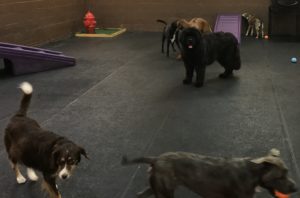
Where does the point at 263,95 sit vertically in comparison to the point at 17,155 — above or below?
below

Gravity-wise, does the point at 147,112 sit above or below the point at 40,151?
below

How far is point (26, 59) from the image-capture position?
20.9 feet

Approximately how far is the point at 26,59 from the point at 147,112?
271 cm

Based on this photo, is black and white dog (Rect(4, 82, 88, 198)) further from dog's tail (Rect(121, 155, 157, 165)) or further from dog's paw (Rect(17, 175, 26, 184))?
dog's tail (Rect(121, 155, 157, 165))

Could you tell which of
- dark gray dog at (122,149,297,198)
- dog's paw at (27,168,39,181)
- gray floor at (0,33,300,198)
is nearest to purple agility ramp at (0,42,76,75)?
gray floor at (0,33,300,198)

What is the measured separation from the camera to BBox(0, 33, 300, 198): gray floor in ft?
10.7

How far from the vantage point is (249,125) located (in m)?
4.20

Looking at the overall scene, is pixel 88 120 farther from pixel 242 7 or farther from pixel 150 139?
pixel 242 7

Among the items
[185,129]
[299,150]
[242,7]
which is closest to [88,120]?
[185,129]

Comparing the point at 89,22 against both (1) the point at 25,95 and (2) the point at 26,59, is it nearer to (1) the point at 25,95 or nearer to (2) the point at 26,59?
(2) the point at 26,59

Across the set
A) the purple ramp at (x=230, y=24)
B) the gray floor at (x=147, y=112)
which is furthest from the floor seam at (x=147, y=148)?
the purple ramp at (x=230, y=24)

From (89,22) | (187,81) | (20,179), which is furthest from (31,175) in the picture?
(89,22)

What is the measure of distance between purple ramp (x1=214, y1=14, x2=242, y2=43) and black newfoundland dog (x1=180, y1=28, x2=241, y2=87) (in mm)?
2538

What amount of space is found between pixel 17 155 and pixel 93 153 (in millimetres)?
856
